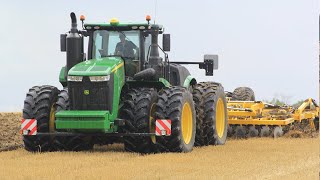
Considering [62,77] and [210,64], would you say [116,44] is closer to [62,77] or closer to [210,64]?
[62,77]

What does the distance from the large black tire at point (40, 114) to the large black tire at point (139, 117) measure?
159cm

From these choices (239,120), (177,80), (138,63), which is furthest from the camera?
(239,120)

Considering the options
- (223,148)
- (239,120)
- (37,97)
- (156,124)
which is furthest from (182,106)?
(239,120)

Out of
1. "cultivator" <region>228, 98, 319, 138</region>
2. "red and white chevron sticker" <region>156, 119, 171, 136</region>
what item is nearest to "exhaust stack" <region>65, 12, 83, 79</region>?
"red and white chevron sticker" <region>156, 119, 171, 136</region>

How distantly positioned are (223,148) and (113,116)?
2.99 meters

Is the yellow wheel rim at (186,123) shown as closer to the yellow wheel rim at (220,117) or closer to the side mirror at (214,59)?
the yellow wheel rim at (220,117)

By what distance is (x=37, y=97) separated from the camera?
16484 millimetres

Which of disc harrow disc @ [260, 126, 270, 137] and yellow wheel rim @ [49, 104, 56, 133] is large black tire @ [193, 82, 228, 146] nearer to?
disc harrow disc @ [260, 126, 270, 137]

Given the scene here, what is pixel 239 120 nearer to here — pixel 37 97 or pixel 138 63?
pixel 138 63

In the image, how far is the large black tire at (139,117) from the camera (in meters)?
15.8

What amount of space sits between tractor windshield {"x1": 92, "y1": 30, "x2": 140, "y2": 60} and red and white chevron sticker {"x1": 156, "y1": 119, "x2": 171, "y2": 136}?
174 centimetres

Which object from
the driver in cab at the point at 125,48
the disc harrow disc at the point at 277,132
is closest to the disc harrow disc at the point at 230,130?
the disc harrow disc at the point at 277,132

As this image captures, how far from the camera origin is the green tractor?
51.6 feet

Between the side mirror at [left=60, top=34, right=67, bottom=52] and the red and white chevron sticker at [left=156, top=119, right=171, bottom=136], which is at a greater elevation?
the side mirror at [left=60, top=34, right=67, bottom=52]
